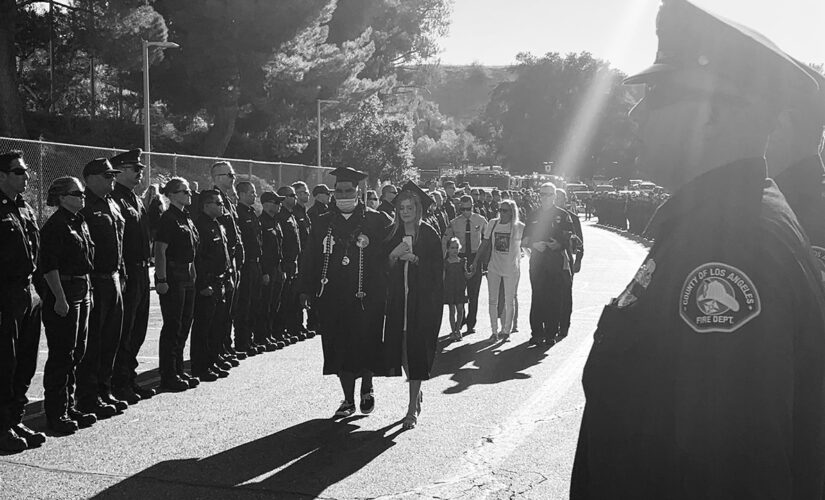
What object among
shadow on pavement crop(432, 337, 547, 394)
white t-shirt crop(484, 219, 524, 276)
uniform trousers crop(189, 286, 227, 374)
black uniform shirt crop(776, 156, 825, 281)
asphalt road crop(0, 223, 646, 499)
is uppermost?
black uniform shirt crop(776, 156, 825, 281)

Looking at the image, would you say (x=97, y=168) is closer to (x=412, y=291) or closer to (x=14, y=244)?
(x=14, y=244)

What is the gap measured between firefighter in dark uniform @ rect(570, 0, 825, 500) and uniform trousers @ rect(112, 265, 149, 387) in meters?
6.81

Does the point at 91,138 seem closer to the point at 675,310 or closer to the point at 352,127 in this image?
the point at 352,127

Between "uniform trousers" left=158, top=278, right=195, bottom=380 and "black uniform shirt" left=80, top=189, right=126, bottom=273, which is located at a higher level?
"black uniform shirt" left=80, top=189, right=126, bottom=273

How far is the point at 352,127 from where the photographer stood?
165 ft

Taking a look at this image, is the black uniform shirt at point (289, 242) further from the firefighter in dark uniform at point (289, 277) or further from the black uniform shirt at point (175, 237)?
the black uniform shirt at point (175, 237)

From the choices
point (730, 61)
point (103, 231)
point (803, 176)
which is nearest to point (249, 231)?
→ point (103, 231)

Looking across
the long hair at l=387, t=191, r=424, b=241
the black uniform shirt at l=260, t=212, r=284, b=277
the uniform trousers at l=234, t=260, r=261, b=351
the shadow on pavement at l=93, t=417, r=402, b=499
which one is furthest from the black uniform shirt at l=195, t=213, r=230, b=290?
the shadow on pavement at l=93, t=417, r=402, b=499

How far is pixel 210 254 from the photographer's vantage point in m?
9.00

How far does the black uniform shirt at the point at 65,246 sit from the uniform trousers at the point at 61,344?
5.0 inches

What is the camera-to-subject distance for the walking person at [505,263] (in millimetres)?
12109

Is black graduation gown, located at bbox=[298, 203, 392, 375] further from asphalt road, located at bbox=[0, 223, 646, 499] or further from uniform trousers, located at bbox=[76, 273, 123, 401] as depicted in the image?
uniform trousers, located at bbox=[76, 273, 123, 401]

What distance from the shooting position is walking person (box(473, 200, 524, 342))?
12.1 metres

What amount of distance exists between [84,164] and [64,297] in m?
13.3
